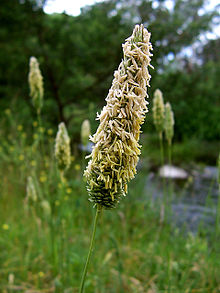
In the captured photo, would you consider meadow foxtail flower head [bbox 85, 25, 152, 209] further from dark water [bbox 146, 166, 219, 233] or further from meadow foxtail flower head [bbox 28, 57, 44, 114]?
dark water [bbox 146, 166, 219, 233]

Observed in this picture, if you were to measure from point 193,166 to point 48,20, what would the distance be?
7.12 m

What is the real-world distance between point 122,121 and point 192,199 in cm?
632

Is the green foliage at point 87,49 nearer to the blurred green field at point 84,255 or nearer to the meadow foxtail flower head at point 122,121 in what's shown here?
the blurred green field at point 84,255

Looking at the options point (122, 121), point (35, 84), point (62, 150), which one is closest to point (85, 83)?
point (35, 84)

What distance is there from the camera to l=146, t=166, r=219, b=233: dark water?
17.7 ft

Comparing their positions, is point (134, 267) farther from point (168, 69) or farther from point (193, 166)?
point (193, 166)

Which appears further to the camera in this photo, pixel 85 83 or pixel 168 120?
pixel 85 83

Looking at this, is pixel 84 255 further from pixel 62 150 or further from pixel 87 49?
pixel 87 49

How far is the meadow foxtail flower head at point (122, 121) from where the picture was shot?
1.06m

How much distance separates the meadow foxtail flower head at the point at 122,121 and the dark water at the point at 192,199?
138 inches

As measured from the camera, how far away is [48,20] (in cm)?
602

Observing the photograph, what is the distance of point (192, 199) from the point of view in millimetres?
6949

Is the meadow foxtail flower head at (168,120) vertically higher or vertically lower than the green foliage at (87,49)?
lower

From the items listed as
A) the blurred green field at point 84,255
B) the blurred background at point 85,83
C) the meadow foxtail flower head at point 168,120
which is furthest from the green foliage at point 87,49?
the meadow foxtail flower head at point 168,120
